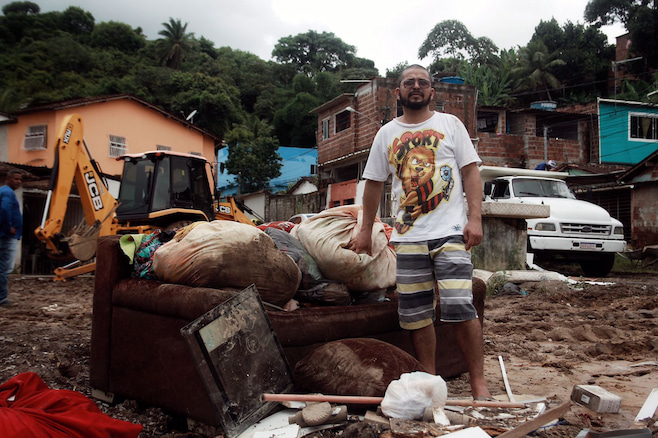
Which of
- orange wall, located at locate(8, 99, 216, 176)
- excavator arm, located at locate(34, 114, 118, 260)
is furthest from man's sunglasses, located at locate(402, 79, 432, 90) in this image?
orange wall, located at locate(8, 99, 216, 176)

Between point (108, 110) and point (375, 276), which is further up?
point (108, 110)

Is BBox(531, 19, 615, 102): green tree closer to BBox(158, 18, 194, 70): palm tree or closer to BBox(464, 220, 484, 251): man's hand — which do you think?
BBox(158, 18, 194, 70): palm tree

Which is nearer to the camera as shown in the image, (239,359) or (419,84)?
(239,359)

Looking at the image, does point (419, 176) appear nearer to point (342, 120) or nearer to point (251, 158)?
point (342, 120)

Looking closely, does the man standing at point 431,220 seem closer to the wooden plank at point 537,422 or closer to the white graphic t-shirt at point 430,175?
the white graphic t-shirt at point 430,175

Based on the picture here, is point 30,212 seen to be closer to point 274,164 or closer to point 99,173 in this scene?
point 99,173

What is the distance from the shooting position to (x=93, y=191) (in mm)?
8594

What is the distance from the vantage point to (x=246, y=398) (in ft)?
6.15

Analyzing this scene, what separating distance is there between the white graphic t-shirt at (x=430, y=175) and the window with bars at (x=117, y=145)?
1825 centimetres

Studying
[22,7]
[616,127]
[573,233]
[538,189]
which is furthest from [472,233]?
[22,7]

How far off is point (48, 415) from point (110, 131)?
60.5 ft

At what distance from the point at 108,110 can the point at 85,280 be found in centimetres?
1113

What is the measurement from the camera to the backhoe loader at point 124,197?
26.4ft

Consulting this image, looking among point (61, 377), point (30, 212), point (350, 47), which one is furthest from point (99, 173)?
point (350, 47)
